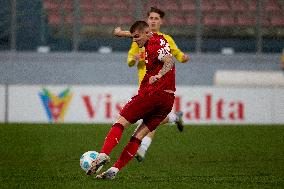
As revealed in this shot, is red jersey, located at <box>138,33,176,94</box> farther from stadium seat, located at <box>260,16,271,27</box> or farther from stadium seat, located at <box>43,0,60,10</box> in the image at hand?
stadium seat, located at <box>260,16,271,27</box>

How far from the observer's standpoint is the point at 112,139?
24.7 ft

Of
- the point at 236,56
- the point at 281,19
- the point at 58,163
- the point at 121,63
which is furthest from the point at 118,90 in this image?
the point at 58,163

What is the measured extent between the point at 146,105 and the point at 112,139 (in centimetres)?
51

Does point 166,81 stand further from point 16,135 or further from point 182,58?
point 16,135

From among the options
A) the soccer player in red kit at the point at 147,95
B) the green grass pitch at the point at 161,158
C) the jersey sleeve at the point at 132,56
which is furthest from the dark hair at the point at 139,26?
the jersey sleeve at the point at 132,56

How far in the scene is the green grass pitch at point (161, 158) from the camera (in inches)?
298

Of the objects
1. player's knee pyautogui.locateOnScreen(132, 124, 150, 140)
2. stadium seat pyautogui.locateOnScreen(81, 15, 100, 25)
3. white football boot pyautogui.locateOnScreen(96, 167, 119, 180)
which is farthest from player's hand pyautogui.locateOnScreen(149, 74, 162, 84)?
stadium seat pyautogui.locateOnScreen(81, 15, 100, 25)

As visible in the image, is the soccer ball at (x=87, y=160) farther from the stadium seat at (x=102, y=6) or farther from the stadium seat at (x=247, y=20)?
the stadium seat at (x=247, y=20)

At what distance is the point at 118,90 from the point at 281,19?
A: 6.56 m

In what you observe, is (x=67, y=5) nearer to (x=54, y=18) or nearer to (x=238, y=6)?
(x=54, y=18)

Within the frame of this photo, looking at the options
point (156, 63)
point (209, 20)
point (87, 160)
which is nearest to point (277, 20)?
point (209, 20)

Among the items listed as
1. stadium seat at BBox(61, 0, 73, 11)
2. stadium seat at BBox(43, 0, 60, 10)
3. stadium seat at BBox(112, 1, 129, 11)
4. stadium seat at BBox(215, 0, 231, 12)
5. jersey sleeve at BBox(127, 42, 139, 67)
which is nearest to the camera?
jersey sleeve at BBox(127, 42, 139, 67)

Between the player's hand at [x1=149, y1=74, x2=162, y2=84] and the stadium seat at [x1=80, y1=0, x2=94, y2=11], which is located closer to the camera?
the player's hand at [x1=149, y1=74, x2=162, y2=84]

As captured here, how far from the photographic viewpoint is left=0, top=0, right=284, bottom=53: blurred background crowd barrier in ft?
67.8
